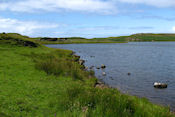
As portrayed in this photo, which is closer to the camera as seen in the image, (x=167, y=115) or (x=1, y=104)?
(x=167, y=115)

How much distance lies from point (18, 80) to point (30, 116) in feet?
24.2

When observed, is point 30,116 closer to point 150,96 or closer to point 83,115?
point 83,115

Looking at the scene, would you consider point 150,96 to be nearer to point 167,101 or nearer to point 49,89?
point 167,101

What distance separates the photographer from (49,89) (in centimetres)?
1348

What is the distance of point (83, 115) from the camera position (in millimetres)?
7574

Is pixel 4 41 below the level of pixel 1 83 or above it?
above

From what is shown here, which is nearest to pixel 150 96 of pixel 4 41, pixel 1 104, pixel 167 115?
pixel 167 115

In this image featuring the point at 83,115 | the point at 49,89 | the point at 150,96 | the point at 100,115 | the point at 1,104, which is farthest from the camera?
the point at 150,96

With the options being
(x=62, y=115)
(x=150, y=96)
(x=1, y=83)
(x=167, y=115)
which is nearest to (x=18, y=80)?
(x=1, y=83)

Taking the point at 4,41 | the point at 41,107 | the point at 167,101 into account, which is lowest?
the point at 167,101

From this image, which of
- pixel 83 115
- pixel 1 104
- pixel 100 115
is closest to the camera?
pixel 83 115

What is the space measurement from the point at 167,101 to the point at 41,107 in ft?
42.8

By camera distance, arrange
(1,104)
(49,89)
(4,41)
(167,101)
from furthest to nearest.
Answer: (4,41), (167,101), (49,89), (1,104)

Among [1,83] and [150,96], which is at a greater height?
[1,83]
